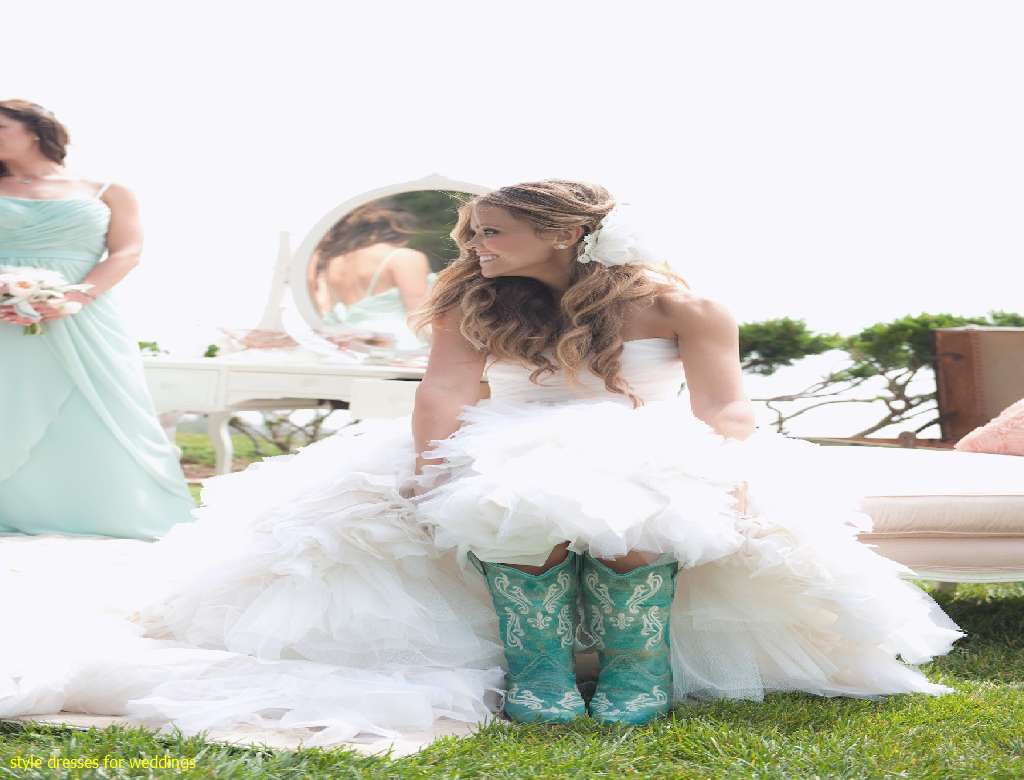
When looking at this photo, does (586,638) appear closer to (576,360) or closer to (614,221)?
(576,360)

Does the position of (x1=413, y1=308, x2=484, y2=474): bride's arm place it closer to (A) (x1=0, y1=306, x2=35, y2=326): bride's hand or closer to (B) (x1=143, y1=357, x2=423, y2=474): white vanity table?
(A) (x1=0, y1=306, x2=35, y2=326): bride's hand

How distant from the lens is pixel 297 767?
5.72ft

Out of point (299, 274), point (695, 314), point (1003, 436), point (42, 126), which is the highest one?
point (42, 126)

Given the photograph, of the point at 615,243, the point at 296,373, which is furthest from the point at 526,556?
the point at 296,373

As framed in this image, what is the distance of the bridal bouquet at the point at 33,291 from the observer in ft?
13.7

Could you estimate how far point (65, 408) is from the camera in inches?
175

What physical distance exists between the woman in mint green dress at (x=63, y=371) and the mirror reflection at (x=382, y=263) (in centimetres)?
144

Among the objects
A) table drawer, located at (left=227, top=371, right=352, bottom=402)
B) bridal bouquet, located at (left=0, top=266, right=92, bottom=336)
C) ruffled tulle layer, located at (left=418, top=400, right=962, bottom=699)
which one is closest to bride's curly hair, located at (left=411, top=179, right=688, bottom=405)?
ruffled tulle layer, located at (left=418, top=400, right=962, bottom=699)

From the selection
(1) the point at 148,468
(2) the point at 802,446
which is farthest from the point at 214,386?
(2) the point at 802,446

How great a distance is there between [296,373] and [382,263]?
2.46ft

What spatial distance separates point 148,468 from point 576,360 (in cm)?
271

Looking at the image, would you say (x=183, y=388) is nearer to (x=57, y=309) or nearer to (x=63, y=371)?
(x=63, y=371)

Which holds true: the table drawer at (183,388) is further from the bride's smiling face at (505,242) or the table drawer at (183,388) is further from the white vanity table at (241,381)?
the bride's smiling face at (505,242)

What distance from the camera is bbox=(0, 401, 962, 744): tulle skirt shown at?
2.00 metres
